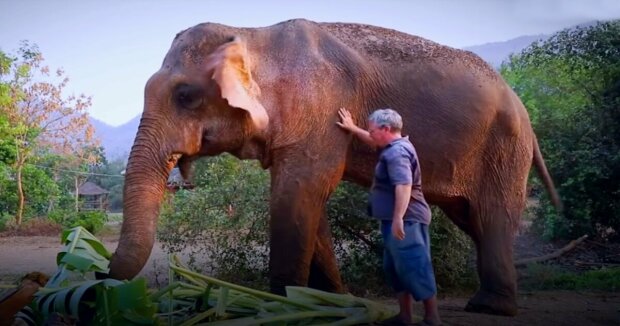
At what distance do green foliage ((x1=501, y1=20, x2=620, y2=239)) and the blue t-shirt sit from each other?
8.67 m

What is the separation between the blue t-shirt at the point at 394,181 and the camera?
4.69 m

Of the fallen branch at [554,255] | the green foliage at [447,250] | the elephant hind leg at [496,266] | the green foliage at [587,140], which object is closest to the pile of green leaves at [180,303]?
the elephant hind leg at [496,266]

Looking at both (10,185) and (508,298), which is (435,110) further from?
(10,185)

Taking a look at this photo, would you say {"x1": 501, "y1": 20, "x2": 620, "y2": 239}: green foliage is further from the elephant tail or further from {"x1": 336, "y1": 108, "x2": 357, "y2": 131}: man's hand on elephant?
{"x1": 336, "y1": 108, "x2": 357, "y2": 131}: man's hand on elephant

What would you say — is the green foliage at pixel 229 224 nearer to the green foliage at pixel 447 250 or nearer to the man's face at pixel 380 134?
the green foliage at pixel 447 250

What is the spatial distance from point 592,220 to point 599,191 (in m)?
0.67

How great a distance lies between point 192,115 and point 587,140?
9.66 metres

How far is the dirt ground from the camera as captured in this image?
20.2 ft

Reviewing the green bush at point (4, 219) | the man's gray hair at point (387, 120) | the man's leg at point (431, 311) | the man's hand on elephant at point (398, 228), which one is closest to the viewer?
the man's hand on elephant at point (398, 228)

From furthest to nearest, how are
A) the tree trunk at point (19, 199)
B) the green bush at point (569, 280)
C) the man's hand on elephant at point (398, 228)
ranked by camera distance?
1. the tree trunk at point (19, 199)
2. the green bush at point (569, 280)
3. the man's hand on elephant at point (398, 228)

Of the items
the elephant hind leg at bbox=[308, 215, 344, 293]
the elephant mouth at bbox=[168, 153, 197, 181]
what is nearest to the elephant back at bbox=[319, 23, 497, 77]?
the elephant hind leg at bbox=[308, 215, 344, 293]

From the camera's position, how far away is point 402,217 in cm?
465

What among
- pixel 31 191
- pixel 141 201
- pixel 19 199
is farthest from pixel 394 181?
pixel 31 191

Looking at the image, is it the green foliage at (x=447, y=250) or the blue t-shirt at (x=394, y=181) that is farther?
the green foliage at (x=447, y=250)
